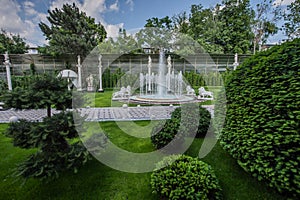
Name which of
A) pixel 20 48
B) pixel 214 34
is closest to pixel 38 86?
pixel 214 34

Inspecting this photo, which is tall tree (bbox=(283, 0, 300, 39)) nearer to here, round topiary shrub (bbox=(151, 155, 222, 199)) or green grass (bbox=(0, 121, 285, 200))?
green grass (bbox=(0, 121, 285, 200))

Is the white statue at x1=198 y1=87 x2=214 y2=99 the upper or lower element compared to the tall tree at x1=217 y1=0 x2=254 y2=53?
lower

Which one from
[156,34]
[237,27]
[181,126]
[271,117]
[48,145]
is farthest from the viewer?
[237,27]

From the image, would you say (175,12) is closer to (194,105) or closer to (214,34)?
(214,34)

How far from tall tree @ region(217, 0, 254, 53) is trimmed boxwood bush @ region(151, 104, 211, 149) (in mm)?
22547

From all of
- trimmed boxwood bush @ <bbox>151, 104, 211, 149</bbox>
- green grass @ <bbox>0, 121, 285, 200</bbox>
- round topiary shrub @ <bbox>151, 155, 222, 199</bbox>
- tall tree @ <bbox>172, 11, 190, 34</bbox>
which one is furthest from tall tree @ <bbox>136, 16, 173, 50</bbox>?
round topiary shrub @ <bbox>151, 155, 222, 199</bbox>

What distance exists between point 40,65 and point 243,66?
70.0ft

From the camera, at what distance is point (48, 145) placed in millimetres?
2355

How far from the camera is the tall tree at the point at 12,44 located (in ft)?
70.1

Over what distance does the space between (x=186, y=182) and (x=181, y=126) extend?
1391 mm

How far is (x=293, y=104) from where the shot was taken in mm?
1679

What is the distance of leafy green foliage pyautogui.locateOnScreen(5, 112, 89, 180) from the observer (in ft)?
6.75

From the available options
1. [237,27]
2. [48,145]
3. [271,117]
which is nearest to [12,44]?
[48,145]

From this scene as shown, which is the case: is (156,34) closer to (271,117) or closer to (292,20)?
(292,20)
